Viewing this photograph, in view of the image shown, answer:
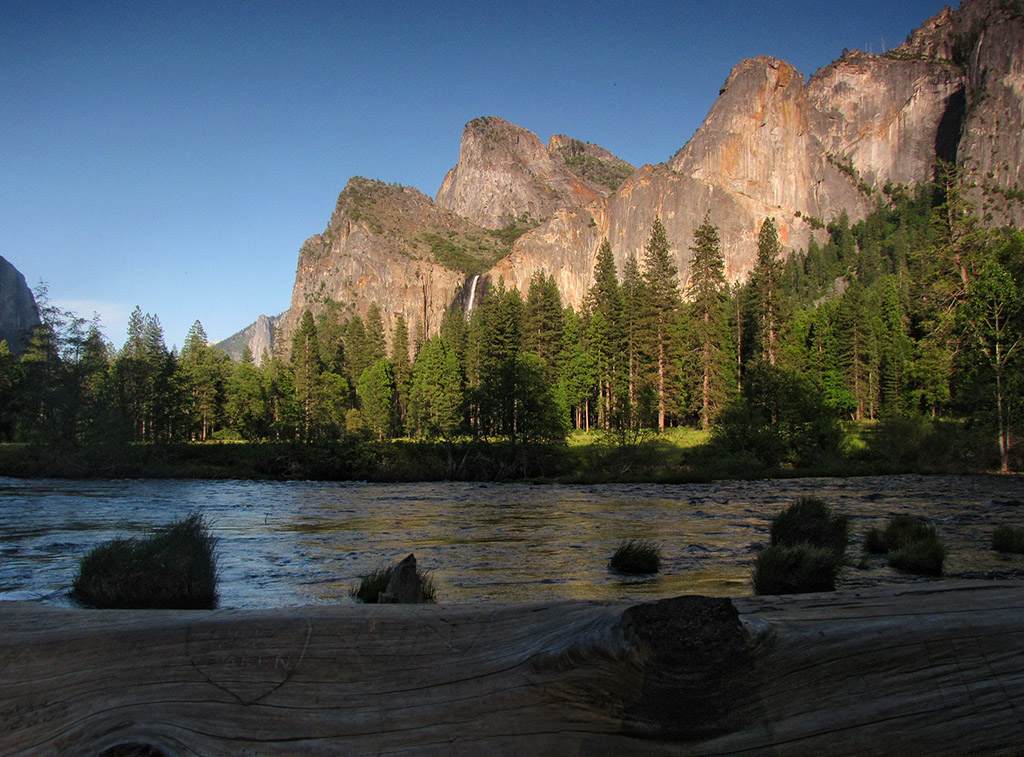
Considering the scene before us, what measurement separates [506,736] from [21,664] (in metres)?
1.09

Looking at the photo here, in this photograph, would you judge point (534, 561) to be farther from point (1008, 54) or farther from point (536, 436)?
point (1008, 54)

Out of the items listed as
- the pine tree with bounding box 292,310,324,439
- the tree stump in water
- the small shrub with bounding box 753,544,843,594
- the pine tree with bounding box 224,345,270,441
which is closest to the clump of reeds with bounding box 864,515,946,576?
the small shrub with bounding box 753,544,843,594

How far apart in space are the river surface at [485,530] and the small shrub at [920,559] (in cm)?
22

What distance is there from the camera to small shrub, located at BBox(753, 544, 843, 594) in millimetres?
6125

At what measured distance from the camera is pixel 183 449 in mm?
38844

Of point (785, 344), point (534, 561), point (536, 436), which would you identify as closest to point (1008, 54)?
point (785, 344)

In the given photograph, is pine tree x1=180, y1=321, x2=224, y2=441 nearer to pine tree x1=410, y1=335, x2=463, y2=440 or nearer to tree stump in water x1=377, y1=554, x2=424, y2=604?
pine tree x1=410, y1=335, x2=463, y2=440

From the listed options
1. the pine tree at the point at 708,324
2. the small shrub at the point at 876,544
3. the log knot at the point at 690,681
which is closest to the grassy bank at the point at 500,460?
the pine tree at the point at 708,324

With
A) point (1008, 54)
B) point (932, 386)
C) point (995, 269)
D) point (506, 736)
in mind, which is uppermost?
point (1008, 54)

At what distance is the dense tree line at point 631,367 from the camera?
113 feet

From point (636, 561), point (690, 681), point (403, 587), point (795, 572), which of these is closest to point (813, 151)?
point (636, 561)

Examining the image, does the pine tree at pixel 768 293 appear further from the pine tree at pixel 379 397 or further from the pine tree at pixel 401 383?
the pine tree at pixel 401 383

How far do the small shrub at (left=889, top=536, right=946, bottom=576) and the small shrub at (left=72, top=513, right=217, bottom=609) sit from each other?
7.60 meters

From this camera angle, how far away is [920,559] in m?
7.53
